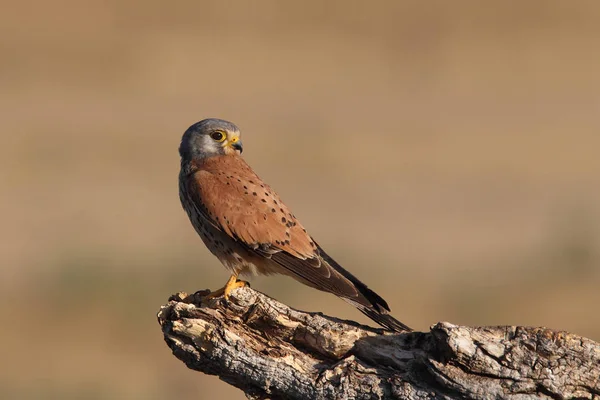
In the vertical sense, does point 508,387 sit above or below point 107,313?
below

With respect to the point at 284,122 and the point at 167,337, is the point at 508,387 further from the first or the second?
the point at 284,122

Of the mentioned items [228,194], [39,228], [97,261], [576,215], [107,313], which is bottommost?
[228,194]

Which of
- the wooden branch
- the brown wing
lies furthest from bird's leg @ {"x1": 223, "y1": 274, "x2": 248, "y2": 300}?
the brown wing

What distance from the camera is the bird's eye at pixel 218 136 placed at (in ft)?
26.3

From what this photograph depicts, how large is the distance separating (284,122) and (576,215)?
903cm

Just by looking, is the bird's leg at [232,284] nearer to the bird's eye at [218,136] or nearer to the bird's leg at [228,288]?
the bird's leg at [228,288]

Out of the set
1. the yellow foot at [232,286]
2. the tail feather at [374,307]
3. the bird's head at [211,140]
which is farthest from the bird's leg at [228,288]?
the bird's head at [211,140]

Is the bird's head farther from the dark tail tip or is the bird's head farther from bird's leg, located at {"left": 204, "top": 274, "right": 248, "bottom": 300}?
the dark tail tip

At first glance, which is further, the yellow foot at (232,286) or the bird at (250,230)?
the bird at (250,230)

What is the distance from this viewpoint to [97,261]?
47.1 ft

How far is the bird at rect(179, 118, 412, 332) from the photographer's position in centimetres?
724

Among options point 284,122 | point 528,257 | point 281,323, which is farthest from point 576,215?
point 281,323

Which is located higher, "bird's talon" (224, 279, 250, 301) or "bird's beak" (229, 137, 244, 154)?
"bird's beak" (229, 137, 244, 154)

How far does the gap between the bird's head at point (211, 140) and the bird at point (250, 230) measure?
12 centimetres
